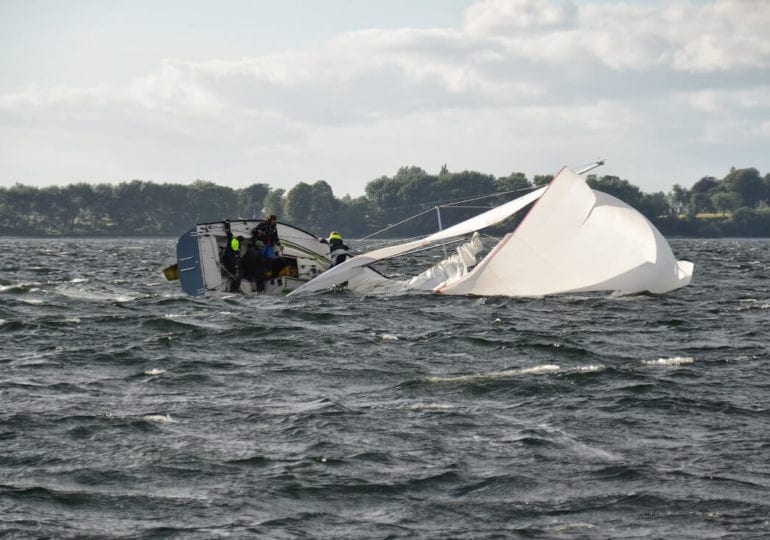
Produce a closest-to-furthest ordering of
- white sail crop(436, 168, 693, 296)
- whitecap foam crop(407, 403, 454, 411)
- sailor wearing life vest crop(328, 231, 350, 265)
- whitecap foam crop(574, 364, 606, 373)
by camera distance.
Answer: whitecap foam crop(407, 403, 454, 411) < whitecap foam crop(574, 364, 606, 373) < white sail crop(436, 168, 693, 296) < sailor wearing life vest crop(328, 231, 350, 265)

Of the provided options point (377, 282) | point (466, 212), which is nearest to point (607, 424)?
point (377, 282)

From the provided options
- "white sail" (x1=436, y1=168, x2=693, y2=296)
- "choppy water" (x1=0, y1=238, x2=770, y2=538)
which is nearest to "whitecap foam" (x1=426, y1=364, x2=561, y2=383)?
"choppy water" (x1=0, y1=238, x2=770, y2=538)

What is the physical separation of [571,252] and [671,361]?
934cm

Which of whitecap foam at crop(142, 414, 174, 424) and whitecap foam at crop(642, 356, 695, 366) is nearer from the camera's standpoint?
whitecap foam at crop(142, 414, 174, 424)

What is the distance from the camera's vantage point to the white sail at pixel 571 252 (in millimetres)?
26312

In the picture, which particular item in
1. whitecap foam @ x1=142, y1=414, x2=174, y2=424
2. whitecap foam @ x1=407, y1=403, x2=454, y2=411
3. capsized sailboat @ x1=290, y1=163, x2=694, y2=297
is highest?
capsized sailboat @ x1=290, y1=163, x2=694, y2=297

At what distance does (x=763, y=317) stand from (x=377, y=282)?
1031 centimetres

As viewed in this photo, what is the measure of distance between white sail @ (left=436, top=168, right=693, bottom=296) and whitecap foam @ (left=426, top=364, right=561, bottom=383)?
9785 mm

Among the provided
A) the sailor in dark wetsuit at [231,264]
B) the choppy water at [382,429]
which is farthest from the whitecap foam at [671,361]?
the sailor in dark wetsuit at [231,264]

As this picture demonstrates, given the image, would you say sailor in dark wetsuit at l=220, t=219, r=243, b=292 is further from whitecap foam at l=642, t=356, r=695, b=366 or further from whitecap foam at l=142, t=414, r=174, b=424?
whitecap foam at l=142, t=414, r=174, b=424

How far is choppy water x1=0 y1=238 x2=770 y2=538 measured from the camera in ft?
31.8

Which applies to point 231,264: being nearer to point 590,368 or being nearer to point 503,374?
point 503,374

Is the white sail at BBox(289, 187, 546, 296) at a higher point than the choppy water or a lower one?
higher

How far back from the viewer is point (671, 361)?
17.3 metres
